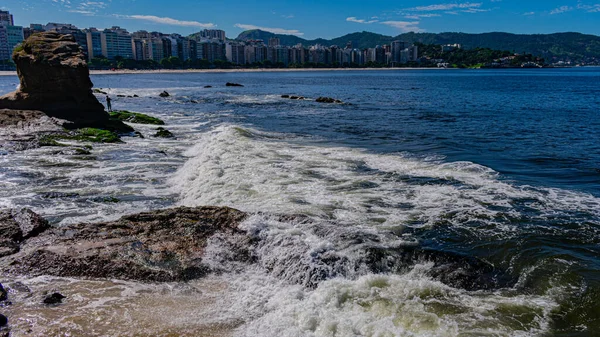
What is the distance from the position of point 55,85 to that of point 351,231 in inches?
878

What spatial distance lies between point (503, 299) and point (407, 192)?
5.72m

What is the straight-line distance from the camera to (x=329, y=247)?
7891mm

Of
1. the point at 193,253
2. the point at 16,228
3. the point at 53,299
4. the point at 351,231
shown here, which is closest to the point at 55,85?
the point at 16,228

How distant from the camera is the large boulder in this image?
77.6 ft

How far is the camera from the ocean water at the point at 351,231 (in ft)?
19.8

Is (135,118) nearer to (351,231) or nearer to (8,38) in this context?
(351,231)

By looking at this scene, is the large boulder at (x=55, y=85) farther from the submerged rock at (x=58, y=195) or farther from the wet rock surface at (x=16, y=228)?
the wet rock surface at (x=16, y=228)

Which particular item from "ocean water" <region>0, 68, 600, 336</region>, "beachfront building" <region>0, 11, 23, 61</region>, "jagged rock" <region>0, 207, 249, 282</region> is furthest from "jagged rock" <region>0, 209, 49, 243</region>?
"beachfront building" <region>0, 11, 23, 61</region>

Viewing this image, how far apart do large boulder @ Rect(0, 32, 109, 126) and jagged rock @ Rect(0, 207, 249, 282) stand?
1805 cm

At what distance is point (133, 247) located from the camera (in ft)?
25.6

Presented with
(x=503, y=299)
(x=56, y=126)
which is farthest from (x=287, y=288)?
(x=56, y=126)

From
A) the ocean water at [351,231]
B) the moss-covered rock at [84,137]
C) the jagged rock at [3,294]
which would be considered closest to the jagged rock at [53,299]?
the ocean water at [351,231]

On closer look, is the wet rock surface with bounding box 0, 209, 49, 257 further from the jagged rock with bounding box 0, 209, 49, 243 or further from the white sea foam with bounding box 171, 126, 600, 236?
the white sea foam with bounding box 171, 126, 600, 236

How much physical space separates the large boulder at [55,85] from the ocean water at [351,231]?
19.3 ft
